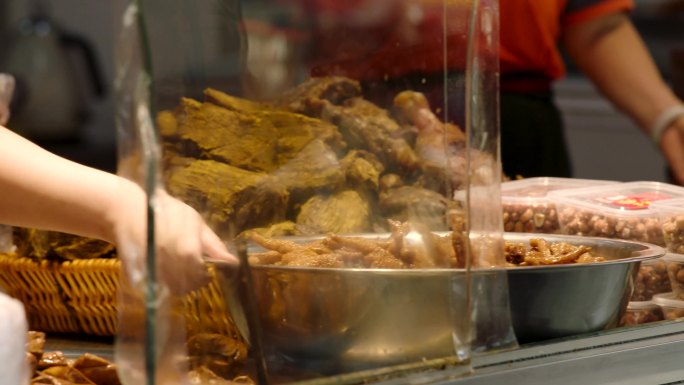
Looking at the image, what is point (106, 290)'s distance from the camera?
133cm

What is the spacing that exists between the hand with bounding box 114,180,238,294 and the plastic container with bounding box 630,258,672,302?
0.61 metres

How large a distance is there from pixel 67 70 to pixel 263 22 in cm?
316

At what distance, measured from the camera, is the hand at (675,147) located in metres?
2.29

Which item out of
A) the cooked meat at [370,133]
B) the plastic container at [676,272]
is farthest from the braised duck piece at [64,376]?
the plastic container at [676,272]

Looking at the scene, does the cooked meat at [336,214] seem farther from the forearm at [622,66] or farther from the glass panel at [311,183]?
the forearm at [622,66]

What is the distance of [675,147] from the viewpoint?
2326 mm

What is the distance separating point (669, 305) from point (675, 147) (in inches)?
46.6

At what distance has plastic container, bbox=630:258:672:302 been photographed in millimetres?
1256

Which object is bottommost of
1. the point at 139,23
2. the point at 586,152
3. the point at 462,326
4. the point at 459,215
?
the point at 462,326

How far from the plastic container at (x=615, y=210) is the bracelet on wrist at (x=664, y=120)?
87cm

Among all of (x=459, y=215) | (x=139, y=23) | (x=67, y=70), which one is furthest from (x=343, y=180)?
(x=67, y=70)

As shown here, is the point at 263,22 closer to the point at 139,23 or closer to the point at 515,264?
the point at 139,23

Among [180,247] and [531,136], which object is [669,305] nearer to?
[180,247]

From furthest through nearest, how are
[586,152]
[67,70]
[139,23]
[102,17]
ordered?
[586,152] < [102,17] < [67,70] < [139,23]
